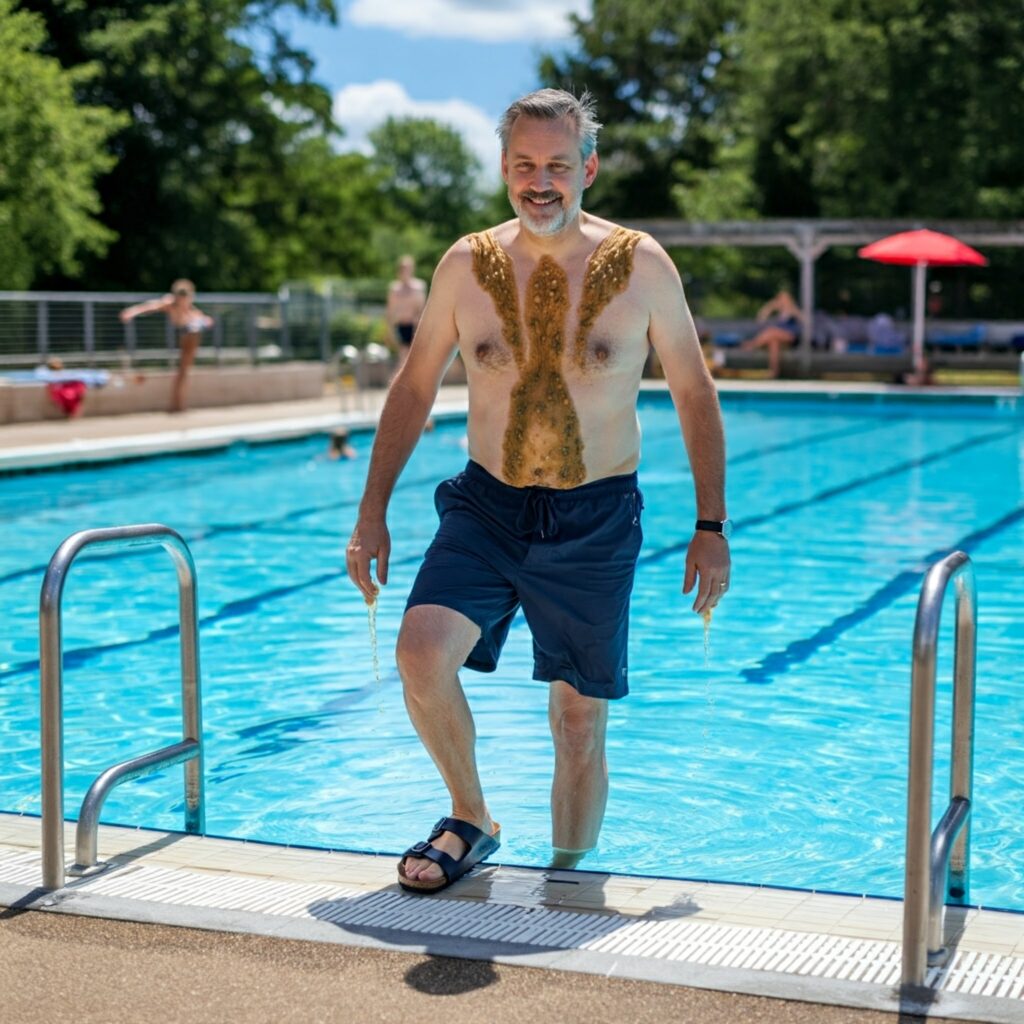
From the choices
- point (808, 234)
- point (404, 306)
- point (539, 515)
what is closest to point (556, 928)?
point (539, 515)

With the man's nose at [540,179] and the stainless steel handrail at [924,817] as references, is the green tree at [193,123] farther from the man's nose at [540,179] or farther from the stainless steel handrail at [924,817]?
the stainless steel handrail at [924,817]

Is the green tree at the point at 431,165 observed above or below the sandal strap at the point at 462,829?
above

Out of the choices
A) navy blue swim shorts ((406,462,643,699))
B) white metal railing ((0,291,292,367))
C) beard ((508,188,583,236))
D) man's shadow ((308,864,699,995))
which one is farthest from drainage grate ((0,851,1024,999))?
white metal railing ((0,291,292,367))

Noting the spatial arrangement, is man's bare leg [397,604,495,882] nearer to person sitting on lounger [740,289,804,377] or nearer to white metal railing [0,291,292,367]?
white metal railing [0,291,292,367]

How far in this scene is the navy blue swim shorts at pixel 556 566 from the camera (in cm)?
370

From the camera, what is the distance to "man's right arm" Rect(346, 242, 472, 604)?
3762mm

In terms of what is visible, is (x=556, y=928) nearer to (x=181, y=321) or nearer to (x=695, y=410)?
(x=695, y=410)

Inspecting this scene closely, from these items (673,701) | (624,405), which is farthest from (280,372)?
(624,405)

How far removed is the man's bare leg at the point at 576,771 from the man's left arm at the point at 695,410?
0.42 metres

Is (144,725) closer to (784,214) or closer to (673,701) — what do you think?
(673,701)

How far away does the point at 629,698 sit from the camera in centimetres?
683

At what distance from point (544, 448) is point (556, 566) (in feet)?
0.89

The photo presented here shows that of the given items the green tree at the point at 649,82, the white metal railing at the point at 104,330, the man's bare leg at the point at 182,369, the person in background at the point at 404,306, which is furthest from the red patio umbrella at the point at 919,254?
the green tree at the point at 649,82

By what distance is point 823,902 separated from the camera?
3.46 m
